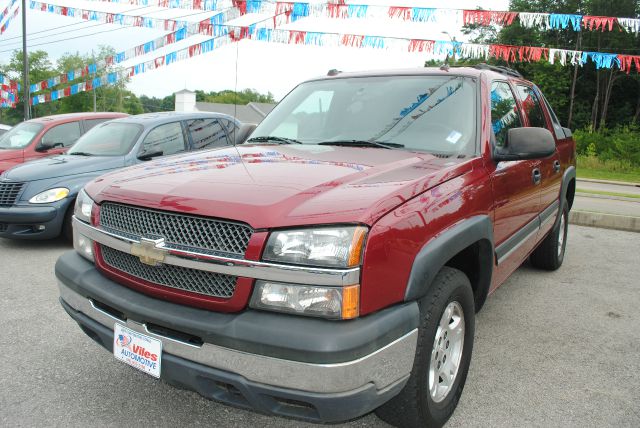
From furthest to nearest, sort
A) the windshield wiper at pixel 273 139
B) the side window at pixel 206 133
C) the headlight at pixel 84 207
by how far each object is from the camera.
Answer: the side window at pixel 206 133, the windshield wiper at pixel 273 139, the headlight at pixel 84 207

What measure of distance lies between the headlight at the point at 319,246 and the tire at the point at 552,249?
12.2 feet

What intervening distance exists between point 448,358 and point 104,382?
192 cm

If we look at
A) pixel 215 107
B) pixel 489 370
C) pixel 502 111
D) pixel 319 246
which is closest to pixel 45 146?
pixel 502 111

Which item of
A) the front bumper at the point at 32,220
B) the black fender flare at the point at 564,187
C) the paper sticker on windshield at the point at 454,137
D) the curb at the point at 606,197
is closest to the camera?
the paper sticker on windshield at the point at 454,137

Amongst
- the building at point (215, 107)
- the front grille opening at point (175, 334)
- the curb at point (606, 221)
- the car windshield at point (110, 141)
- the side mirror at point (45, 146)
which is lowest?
the building at point (215, 107)

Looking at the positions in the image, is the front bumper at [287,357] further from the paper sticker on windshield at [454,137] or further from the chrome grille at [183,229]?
the paper sticker on windshield at [454,137]

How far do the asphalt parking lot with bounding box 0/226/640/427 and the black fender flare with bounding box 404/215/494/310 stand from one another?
65 centimetres

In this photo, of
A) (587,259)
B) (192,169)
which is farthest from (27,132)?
(587,259)

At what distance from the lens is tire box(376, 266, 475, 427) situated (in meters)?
2.15

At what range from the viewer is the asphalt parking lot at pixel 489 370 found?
2617 mm

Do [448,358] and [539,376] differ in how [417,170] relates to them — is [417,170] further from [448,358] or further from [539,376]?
[539,376]

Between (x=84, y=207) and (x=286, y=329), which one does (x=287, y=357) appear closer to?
(x=286, y=329)

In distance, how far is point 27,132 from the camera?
28.1 ft

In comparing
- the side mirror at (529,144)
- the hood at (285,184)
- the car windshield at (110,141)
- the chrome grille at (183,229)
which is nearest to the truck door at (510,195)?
the side mirror at (529,144)
